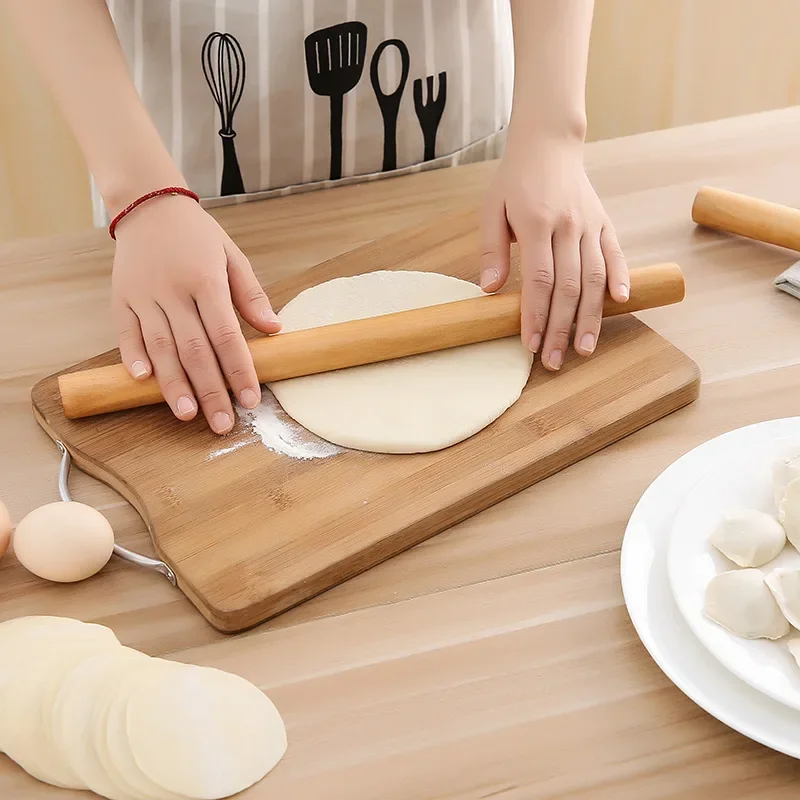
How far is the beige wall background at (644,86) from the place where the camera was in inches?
86.1

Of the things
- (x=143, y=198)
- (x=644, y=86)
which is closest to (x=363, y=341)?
(x=143, y=198)

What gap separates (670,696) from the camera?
0.70 m

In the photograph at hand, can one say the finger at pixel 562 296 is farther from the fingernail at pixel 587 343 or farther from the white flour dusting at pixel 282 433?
the white flour dusting at pixel 282 433

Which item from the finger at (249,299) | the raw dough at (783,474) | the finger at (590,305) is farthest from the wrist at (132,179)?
the raw dough at (783,474)

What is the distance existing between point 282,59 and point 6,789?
0.97m

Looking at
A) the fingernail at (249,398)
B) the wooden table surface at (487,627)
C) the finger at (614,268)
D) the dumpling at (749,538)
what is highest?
the finger at (614,268)

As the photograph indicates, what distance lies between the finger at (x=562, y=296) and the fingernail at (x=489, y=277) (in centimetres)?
7

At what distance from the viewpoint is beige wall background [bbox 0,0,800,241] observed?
2.19 meters

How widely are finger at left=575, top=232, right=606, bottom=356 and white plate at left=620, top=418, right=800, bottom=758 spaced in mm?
186

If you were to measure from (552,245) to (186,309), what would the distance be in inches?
16.2

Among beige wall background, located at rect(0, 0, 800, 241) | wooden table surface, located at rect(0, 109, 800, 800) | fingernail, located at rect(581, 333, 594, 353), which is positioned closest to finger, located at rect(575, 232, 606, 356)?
fingernail, located at rect(581, 333, 594, 353)

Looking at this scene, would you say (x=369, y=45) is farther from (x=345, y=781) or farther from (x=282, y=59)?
(x=345, y=781)

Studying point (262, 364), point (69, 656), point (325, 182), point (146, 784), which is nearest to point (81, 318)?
point (262, 364)

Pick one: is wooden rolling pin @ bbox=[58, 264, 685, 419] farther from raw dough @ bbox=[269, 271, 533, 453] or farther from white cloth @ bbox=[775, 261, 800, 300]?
white cloth @ bbox=[775, 261, 800, 300]
